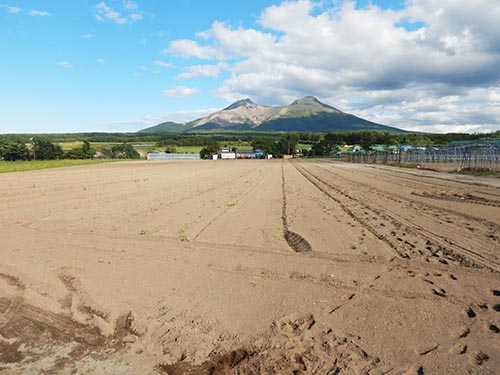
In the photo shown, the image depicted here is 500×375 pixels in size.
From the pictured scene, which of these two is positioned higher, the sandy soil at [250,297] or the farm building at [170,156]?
the sandy soil at [250,297]

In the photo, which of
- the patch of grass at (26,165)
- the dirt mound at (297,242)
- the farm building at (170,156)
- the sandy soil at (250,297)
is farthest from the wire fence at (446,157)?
the farm building at (170,156)

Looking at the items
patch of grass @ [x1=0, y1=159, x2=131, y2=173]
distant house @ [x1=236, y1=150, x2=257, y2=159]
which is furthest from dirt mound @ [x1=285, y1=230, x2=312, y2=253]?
distant house @ [x1=236, y1=150, x2=257, y2=159]

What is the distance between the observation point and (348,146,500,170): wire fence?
115ft

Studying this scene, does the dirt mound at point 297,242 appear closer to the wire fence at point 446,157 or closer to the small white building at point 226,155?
the wire fence at point 446,157

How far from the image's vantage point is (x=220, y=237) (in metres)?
8.23

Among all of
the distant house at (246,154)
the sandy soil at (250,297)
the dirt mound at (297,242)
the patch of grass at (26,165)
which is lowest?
the distant house at (246,154)

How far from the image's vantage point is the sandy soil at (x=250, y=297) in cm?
362

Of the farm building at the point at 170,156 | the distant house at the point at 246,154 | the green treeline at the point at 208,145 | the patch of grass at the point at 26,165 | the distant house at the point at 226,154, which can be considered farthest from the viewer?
the distant house at the point at 246,154

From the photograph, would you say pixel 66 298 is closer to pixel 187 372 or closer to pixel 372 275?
pixel 187 372

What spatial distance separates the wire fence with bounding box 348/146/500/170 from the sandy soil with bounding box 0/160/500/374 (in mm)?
30232

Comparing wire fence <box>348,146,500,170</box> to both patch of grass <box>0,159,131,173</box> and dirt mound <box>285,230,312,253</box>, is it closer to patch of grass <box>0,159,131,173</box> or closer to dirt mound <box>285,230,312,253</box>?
dirt mound <box>285,230,312,253</box>

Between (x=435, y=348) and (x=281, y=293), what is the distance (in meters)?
2.01

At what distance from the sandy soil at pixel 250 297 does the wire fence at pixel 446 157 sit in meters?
30.2

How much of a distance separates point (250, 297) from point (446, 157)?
52.3m
